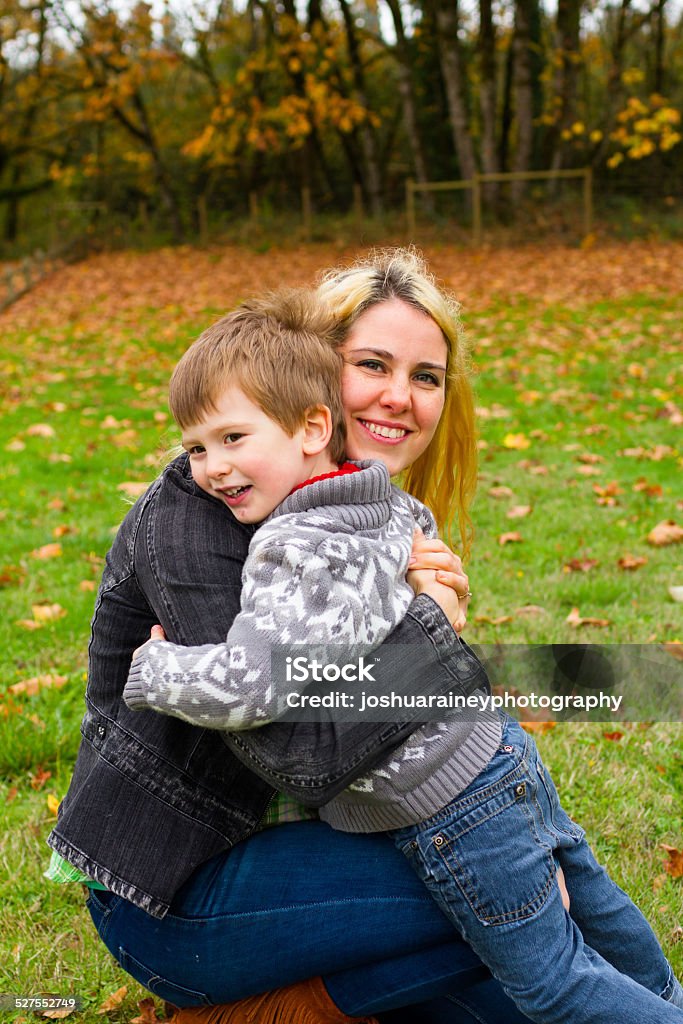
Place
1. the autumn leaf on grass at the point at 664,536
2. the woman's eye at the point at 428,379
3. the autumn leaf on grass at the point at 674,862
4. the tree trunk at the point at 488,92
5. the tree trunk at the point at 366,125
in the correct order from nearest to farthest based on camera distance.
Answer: the woman's eye at the point at 428,379 → the autumn leaf on grass at the point at 674,862 → the autumn leaf on grass at the point at 664,536 → the tree trunk at the point at 488,92 → the tree trunk at the point at 366,125

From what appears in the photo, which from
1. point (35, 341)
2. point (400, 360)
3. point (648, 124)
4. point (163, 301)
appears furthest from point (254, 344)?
point (648, 124)

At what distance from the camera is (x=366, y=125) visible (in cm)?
2278

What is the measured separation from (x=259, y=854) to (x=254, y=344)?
96 centimetres

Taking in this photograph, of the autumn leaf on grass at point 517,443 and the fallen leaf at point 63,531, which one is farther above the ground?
the fallen leaf at point 63,531

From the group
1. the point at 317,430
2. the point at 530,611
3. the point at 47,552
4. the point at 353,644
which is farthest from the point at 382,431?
the point at 47,552

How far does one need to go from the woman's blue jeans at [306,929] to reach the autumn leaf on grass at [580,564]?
119 inches

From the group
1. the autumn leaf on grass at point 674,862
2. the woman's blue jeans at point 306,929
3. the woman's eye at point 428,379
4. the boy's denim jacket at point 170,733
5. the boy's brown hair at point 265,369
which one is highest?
the boy's brown hair at point 265,369

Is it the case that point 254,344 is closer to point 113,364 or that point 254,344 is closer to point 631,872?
point 631,872

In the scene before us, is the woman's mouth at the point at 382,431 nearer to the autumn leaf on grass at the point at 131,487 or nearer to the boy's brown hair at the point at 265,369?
the boy's brown hair at the point at 265,369

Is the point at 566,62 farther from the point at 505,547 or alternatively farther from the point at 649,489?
the point at 505,547

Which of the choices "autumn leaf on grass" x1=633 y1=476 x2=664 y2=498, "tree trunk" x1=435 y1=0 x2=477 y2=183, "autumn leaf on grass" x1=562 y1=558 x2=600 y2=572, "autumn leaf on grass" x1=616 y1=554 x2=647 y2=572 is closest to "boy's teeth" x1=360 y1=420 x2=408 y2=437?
"autumn leaf on grass" x1=562 y1=558 x2=600 y2=572

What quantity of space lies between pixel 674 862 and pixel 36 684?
2217mm

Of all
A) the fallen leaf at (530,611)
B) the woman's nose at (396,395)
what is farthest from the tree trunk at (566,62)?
the woman's nose at (396,395)

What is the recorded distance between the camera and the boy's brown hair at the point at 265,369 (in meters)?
1.84
